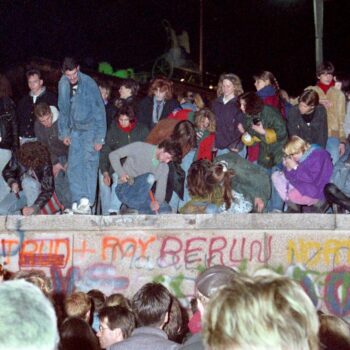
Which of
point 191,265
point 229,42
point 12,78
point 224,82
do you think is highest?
point 229,42

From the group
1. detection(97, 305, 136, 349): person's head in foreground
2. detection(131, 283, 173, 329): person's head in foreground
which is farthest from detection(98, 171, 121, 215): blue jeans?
detection(131, 283, 173, 329): person's head in foreground

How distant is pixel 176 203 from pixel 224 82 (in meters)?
1.75

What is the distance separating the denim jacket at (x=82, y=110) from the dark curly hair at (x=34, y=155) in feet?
1.25

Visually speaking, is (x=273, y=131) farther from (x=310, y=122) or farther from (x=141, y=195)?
(x=141, y=195)

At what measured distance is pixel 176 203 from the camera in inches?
419

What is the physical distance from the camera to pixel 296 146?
9.98 m

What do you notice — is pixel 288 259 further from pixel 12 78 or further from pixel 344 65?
pixel 344 65

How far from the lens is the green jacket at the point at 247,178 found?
33.5ft

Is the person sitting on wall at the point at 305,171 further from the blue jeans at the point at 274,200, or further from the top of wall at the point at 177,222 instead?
the top of wall at the point at 177,222

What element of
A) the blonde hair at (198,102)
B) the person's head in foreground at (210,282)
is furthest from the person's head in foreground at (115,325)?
the blonde hair at (198,102)

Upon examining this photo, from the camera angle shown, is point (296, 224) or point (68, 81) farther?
point (68, 81)

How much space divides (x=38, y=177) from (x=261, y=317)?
28.0 ft

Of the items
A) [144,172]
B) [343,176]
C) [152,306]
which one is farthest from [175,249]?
[152,306]

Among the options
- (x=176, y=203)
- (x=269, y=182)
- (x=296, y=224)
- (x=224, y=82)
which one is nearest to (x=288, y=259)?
(x=296, y=224)
